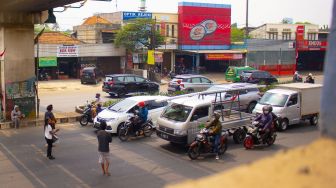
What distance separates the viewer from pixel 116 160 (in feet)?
41.3

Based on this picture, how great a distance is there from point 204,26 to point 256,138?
32.7 metres

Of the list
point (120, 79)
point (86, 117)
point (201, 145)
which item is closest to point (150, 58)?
point (120, 79)

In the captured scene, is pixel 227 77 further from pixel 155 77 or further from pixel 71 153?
pixel 71 153

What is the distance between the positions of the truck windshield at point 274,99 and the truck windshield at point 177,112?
5.10 meters

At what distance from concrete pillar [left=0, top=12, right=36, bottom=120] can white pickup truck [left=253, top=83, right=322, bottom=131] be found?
9.74m

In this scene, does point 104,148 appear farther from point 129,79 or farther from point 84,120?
point 129,79

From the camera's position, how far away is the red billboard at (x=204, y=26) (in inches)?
1758

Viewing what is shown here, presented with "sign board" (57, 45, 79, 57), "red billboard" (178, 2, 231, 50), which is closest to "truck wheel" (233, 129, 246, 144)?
"sign board" (57, 45, 79, 57)

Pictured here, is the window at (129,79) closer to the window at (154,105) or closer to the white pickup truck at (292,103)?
the window at (154,105)

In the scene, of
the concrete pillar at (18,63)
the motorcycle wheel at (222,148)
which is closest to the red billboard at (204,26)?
the concrete pillar at (18,63)

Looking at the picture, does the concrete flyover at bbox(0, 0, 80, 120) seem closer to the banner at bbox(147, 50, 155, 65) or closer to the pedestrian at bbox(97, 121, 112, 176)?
the pedestrian at bbox(97, 121, 112, 176)

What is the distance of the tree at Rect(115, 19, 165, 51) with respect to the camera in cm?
3972

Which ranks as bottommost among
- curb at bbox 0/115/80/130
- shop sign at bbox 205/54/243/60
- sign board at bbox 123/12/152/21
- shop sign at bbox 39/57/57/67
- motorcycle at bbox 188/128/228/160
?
curb at bbox 0/115/80/130

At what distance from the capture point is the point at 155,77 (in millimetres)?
38469
